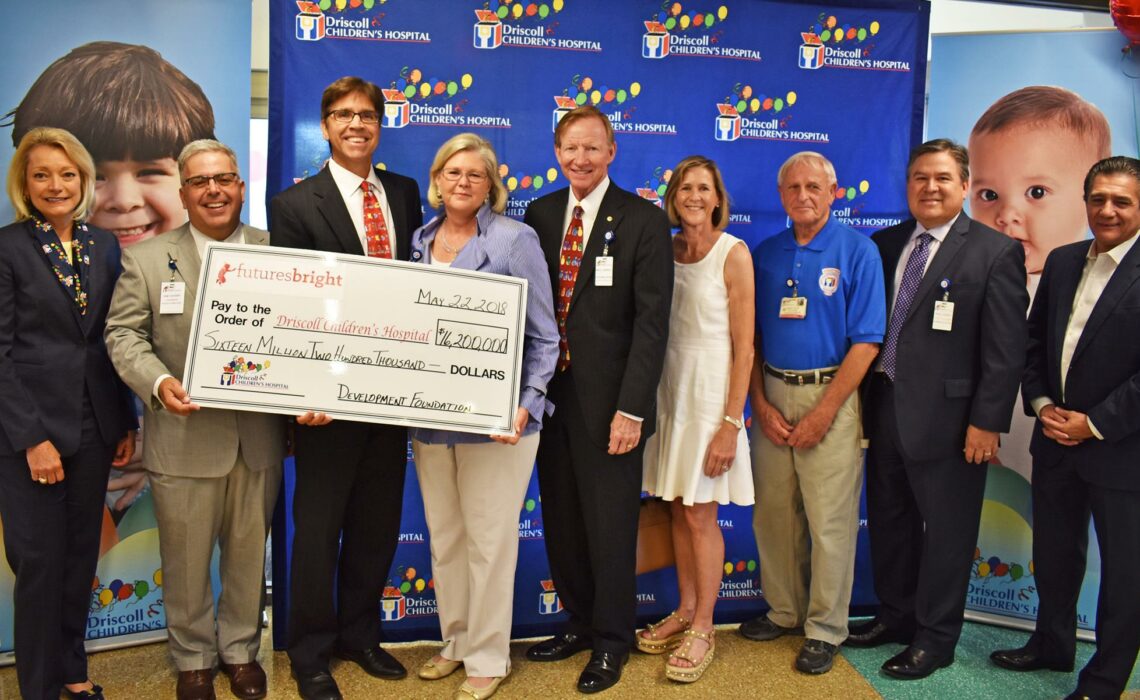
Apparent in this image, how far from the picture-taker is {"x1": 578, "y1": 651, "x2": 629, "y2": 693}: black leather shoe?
3.03 meters

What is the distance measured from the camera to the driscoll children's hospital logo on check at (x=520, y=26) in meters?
3.41

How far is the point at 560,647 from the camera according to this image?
3303 millimetres

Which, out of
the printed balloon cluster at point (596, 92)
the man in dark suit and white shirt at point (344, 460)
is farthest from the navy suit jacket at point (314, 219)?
the printed balloon cluster at point (596, 92)

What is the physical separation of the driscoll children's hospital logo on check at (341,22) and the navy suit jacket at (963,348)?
2287mm

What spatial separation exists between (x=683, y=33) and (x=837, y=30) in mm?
713

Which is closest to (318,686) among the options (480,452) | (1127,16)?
(480,452)

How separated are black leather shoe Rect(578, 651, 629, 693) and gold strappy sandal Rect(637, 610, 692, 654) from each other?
0.79ft

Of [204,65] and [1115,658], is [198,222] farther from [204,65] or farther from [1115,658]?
[1115,658]

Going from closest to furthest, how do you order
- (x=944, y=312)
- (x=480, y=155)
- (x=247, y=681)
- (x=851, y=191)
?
(x=480, y=155)
(x=247, y=681)
(x=944, y=312)
(x=851, y=191)

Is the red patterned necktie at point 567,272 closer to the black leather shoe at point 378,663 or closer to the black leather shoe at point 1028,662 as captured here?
the black leather shoe at point 378,663

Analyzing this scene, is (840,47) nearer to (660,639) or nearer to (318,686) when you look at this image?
(660,639)

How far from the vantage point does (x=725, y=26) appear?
3613mm

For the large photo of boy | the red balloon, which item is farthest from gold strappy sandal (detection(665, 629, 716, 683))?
the red balloon

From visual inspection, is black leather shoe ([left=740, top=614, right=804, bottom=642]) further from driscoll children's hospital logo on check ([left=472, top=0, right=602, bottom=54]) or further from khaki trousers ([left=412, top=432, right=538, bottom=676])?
driscoll children's hospital logo on check ([left=472, top=0, right=602, bottom=54])
